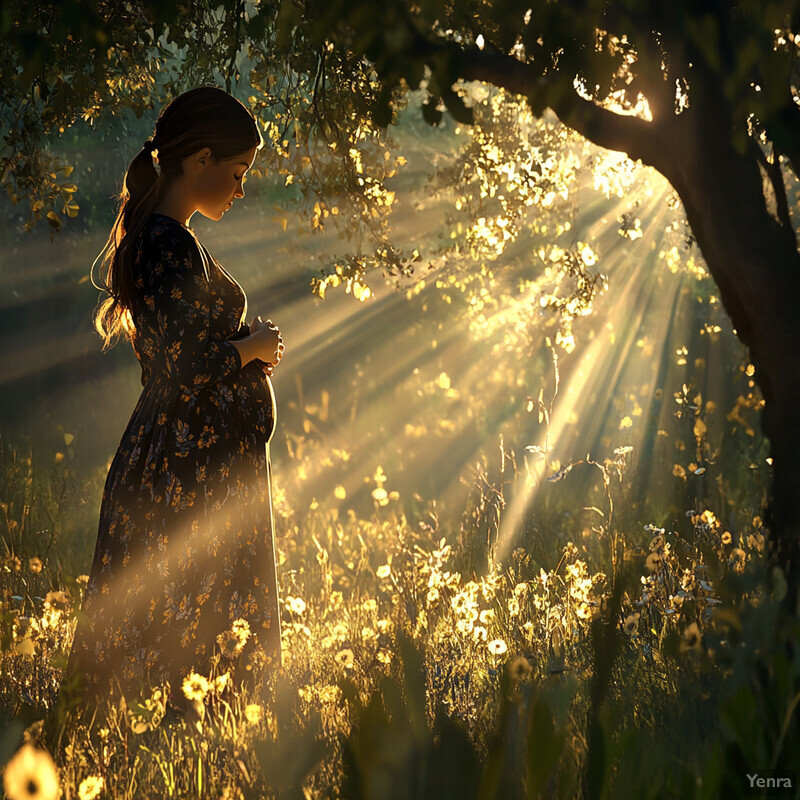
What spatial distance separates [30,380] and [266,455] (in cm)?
1025

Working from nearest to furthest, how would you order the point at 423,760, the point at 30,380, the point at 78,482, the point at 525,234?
the point at 423,760 < the point at 78,482 < the point at 30,380 < the point at 525,234

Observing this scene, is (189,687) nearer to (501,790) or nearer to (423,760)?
(501,790)

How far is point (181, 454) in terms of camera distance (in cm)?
321

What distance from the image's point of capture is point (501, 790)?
145 centimetres

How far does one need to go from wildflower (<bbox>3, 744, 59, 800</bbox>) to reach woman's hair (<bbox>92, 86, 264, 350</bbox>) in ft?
7.99

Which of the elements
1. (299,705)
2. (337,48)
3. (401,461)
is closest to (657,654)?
(299,705)

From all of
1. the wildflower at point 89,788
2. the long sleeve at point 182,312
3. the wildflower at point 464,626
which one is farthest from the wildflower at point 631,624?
the wildflower at point 89,788

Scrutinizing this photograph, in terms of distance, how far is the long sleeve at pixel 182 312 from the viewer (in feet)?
10.3

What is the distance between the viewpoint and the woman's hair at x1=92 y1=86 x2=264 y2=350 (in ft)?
10.5

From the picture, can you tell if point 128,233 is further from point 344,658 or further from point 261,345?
point 344,658

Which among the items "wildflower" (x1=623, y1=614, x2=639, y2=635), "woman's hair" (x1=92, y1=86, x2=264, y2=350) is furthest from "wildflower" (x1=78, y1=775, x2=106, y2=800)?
"wildflower" (x1=623, y1=614, x2=639, y2=635)

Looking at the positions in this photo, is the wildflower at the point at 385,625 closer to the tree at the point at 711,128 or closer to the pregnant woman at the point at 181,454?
the pregnant woman at the point at 181,454

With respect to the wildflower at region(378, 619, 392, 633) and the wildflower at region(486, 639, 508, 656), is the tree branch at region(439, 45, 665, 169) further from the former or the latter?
the wildflower at region(378, 619, 392, 633)

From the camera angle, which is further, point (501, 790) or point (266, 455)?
point (266, 455)
